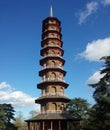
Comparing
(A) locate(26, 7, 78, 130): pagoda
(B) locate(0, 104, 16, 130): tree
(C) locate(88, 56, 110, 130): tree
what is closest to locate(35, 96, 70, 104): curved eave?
(A) locate(26, 7, 78, 130): pagoda

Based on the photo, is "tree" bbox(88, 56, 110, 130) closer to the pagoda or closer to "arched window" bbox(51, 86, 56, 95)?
the pagoda

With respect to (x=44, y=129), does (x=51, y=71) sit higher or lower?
higher

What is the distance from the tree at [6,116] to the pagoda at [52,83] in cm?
2575

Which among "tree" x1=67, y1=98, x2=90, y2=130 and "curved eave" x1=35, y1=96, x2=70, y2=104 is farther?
"tree" x1=67, y1=98, x2=90, y2=130

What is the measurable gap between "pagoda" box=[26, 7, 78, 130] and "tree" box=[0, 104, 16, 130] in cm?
2575

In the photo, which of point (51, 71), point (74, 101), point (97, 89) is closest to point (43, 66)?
point (51, 71)

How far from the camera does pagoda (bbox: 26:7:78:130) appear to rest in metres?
42.0

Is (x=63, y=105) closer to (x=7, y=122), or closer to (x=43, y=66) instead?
(x=43, y=66)

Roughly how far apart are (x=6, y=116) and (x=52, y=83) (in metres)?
35.1

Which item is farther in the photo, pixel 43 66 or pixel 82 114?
pixel 82 114

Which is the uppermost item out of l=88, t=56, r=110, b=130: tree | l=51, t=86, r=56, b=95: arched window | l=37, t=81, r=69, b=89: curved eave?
l=37, t=81, r=69, b=89: curved eave

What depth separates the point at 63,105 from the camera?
44.0 metres

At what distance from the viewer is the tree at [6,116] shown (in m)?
69.6

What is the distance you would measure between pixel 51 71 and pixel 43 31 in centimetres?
881
